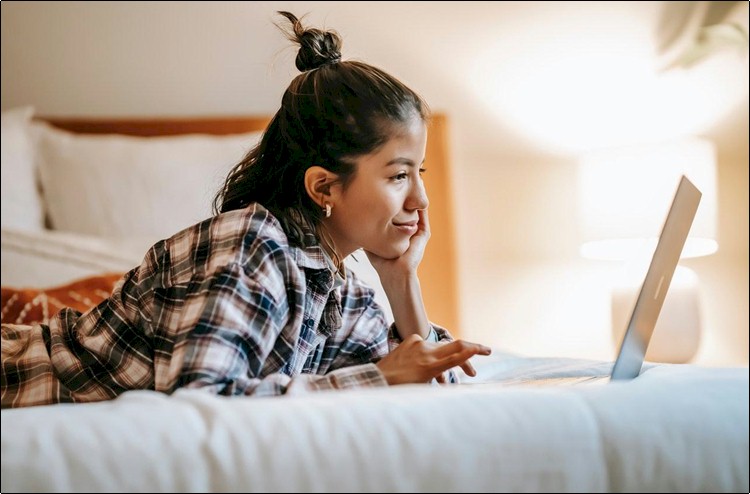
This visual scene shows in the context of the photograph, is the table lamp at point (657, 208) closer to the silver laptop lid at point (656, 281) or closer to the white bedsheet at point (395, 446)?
the silver laptop lid at point (656, 281)

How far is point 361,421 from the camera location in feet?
2.02

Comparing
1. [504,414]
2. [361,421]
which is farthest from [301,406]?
[504,414]

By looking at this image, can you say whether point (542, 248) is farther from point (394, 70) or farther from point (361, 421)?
point (361, 421)

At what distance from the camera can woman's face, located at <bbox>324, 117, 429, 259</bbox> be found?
3.83 ft

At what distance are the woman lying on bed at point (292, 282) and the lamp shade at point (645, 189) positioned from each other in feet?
3.76

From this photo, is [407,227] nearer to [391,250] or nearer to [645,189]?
[391,250]

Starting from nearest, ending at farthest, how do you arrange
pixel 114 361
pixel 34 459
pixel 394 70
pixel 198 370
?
pixel 34 459
pixel 198 370
pixel 114 361
pixel 394 70

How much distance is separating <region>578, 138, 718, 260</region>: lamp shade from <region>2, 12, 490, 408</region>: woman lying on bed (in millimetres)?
1146

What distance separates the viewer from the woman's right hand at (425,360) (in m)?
0.93

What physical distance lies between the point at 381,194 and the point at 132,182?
3.62ft

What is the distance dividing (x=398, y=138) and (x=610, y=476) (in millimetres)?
661

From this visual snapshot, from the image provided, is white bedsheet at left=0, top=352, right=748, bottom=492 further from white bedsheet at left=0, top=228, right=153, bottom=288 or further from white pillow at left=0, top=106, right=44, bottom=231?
white pillow at left=0, top=106, right=44, bottom=231

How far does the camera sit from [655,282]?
944 mm

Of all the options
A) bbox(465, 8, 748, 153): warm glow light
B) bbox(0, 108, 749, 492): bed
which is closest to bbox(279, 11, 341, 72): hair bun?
bbox(0, 108, 749, 492): bed
